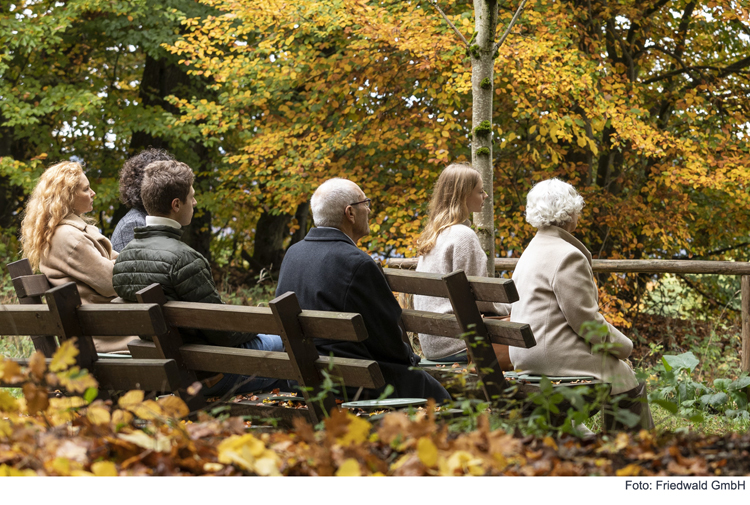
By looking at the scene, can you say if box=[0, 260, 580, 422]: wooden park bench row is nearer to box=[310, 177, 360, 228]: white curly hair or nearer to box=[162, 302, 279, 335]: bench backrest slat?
box=[162, 302, 279, 335]: bench backrest slat

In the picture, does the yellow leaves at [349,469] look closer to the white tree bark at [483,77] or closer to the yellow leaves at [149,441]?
the yellow leaves at [149,441]

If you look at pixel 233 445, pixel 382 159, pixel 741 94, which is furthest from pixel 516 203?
pixel 233 445

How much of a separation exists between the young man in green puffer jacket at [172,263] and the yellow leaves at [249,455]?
4.35 ft

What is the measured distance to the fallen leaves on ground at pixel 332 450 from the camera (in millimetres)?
1752

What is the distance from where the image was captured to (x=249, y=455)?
177 cm

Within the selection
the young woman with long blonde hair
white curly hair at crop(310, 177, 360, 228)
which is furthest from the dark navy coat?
the young woman with long blonde hair

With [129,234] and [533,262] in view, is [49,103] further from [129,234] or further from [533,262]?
[533,262]

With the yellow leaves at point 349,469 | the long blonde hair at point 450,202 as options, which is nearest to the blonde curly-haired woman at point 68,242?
the long blonde hair at point 450,202

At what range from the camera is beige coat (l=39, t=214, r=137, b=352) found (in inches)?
151

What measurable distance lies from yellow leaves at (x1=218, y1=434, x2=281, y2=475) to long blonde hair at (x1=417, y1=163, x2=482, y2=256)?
2.59m

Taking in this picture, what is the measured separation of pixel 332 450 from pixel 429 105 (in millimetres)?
7276

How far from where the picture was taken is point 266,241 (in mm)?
13320

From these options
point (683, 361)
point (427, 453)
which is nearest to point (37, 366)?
point (427, 453)

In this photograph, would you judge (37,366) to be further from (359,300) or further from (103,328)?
(359,300)
